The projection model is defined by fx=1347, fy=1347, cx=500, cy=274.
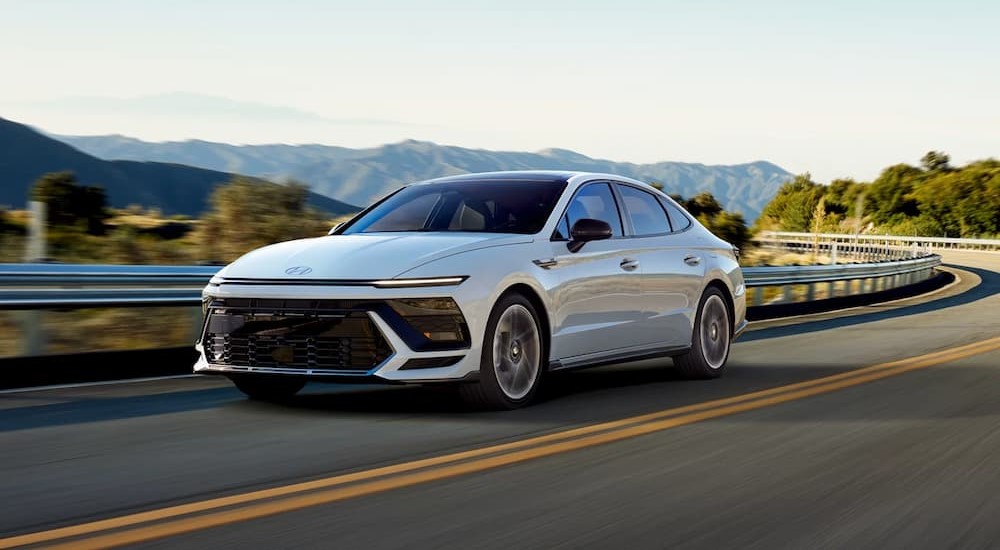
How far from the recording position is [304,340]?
805 cm

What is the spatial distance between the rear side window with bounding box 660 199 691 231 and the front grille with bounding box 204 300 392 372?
12.6 ft

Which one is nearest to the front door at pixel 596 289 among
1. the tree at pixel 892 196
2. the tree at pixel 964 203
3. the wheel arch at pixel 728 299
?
the wheel arch at pixel 728 299

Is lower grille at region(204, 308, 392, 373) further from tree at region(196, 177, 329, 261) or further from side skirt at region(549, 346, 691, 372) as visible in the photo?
tree at region(196, 177, 329, 261)

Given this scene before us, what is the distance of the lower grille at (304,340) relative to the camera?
26.2 feet

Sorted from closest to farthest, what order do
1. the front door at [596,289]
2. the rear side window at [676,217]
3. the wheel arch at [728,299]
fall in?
the front door at [596,289] → the rear side window at [676,217] → the wheel arch at [728,299]

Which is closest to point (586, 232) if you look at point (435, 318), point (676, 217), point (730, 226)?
point (435, 318)

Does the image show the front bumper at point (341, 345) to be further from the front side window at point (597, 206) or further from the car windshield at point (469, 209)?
the front side window at point (597, 206)

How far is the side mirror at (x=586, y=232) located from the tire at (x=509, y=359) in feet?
2.31

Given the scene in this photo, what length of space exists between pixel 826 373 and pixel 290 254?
17.4 feet

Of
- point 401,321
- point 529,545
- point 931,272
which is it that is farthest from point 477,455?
point 931,272

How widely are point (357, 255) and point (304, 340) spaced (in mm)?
645

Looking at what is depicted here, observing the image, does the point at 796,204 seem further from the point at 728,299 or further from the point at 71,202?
the point at 728,299

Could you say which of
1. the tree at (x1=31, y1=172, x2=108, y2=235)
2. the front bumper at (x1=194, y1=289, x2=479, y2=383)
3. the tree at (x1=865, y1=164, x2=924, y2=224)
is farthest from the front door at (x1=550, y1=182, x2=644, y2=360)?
the tree at (x1=865, y1=164, x2=924, y2=224)

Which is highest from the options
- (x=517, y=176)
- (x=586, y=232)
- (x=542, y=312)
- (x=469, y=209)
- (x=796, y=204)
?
(x=517, y=176)
